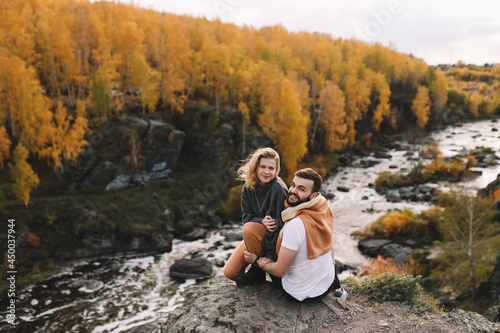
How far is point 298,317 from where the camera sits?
4844 mm

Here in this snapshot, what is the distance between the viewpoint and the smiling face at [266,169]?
16.0 feet

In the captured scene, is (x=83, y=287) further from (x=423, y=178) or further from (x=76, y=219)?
(x=423, y=178)

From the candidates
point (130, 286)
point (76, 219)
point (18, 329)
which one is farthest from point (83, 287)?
point (76, 219)

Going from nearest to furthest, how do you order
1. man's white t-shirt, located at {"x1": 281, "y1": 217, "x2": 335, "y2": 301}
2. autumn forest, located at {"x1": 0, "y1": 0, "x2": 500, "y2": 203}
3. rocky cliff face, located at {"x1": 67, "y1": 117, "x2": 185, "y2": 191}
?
1. man's white t-shirt, located at {"x1": 281, "y1": 217, "x2": 335, "y2": 301}
2. autumn forest, located at {"x1": 0, "y1": 0, "x2": 500, "y2": 203}
3. rocky cliff face, located at {"x1": 67, "y1": 117, "x2": 185, "y2": 191}

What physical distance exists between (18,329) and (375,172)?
3775 centimetres

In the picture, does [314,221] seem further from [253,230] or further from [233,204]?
[233,204]

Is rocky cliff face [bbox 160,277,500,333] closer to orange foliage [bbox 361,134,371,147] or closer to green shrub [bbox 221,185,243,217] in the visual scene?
green shrub [bbox 221,185,243,217]

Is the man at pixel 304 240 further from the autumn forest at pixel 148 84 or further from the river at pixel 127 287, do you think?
the autumn forest at pixel 148 84

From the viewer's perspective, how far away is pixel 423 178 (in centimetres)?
3397

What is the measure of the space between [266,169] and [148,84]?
110 ft

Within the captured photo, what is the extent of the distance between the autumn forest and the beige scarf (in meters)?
24.3

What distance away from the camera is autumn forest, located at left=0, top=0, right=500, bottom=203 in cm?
2603

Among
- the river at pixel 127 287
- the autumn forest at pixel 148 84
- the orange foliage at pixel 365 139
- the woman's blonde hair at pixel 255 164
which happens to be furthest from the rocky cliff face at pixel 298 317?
the orange foliage at pixel 365 139

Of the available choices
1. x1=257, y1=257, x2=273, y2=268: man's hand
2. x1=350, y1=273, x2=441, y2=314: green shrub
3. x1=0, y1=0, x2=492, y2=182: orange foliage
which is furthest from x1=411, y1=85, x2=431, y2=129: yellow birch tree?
x1=257, y1=257, x2=273, y2=268: man's hand
